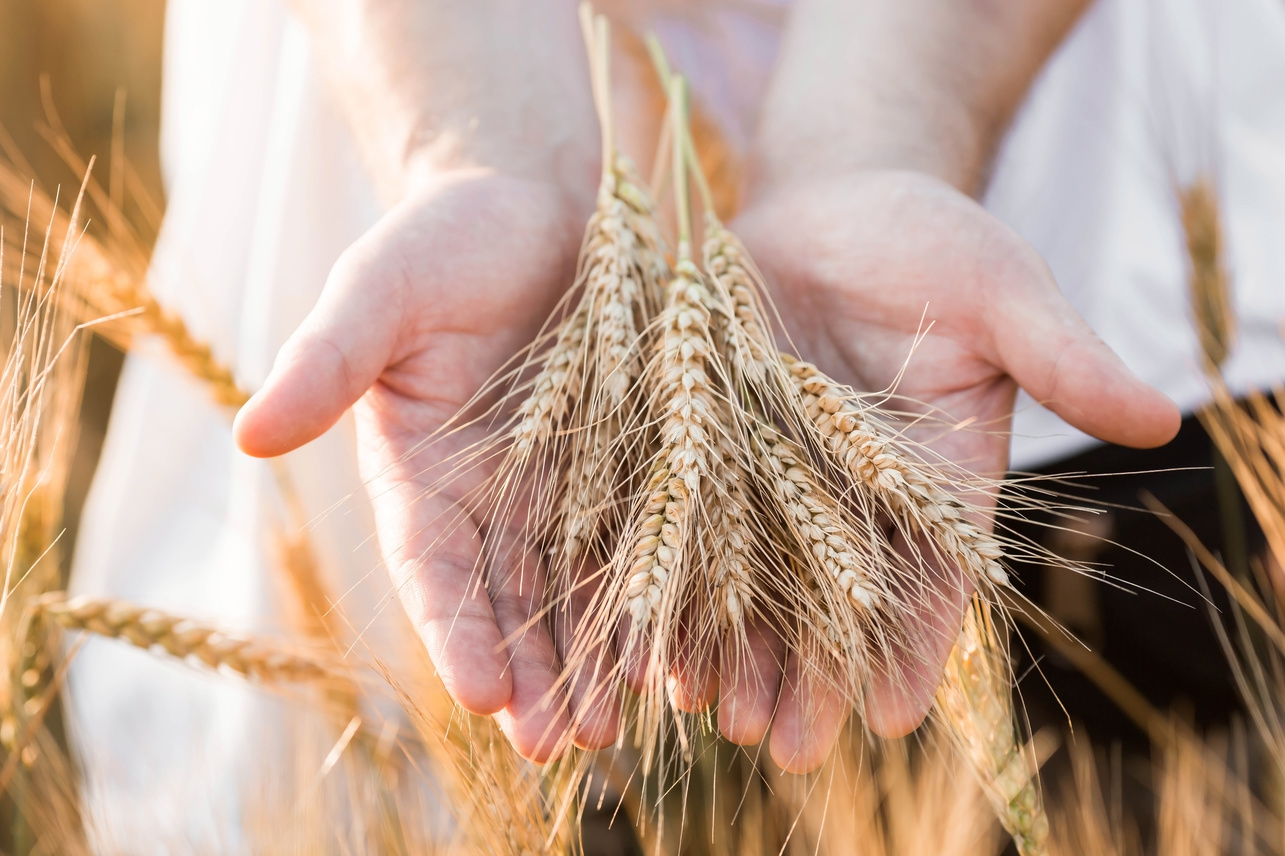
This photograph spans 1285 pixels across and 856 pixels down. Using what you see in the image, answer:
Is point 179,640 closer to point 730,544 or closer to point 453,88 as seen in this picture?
point 730,544

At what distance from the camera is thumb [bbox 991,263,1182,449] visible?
0.55 m

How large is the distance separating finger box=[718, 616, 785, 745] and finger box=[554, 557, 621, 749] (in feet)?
0.23

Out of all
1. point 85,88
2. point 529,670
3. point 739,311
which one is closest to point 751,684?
point 529,670

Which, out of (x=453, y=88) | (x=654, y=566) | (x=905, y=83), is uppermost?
(x=453, y=88)

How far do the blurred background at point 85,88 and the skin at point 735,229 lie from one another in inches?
48.6

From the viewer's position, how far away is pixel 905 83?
2.86ft

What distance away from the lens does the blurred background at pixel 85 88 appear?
171 centimetres

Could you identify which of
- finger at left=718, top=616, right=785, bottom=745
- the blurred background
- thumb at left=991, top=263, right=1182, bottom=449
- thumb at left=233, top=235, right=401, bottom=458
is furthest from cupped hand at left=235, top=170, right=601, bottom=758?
the blurred background

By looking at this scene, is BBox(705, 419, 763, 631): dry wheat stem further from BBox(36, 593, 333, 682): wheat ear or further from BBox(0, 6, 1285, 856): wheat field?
BBox(36, 593, 333, 682): wheat ear

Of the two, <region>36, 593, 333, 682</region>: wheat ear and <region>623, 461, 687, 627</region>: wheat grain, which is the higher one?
<region>36, 593, 333, 682</region>: wheat ear

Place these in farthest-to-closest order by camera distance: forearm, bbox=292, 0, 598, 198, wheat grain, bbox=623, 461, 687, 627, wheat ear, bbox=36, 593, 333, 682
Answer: forearm, bbox=292, 0, 598, 198 → wheat ear, bbox=36, 593, 333, 682 → wheat grain, bbox=623, 461, 687, 627

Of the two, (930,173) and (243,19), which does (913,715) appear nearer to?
(930,173)

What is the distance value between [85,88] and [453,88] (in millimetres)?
1557

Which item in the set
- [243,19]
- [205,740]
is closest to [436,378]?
[205,740]
